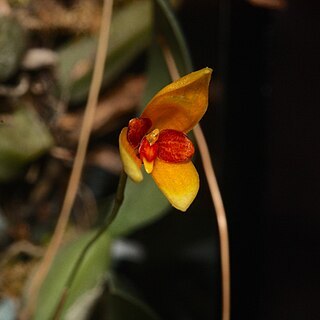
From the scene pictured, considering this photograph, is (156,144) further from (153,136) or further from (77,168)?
(77,168)

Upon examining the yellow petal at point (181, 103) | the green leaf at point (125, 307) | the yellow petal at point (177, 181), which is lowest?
the green leaf at point (125, 307)

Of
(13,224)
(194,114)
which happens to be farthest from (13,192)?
(194,114)

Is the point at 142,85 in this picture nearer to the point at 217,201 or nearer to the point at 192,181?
the point at 217,201

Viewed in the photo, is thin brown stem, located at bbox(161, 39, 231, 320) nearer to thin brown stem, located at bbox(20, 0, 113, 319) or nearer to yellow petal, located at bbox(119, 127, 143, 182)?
thin brown stem, located at bbox(20, 0, 113, 319)

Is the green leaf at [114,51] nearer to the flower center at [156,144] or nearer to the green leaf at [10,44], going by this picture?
the green leaf at [10,44]

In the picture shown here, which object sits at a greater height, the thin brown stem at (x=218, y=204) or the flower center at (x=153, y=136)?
the flower center at (x=153, y=136)

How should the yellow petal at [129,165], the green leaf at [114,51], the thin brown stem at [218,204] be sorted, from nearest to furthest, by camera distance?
the yellow petal at [129,165]
the thin brown stem at [218,204]
the green leaf at [114,51]

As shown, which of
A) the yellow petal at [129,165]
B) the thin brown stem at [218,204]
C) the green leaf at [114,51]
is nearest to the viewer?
the yellow petal at [129,165]

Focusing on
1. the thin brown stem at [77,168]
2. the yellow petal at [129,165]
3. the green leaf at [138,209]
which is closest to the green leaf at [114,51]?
the thin brown stem at [77,168]

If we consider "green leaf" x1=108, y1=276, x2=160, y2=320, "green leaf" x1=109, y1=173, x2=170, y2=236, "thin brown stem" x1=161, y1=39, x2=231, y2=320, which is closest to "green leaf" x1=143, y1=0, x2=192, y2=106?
"thin brown stem" x1=161, y1=39, x2=231, y2=320
